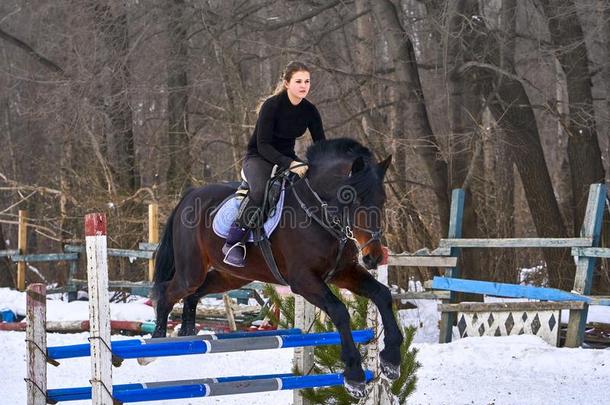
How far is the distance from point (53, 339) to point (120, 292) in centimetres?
705

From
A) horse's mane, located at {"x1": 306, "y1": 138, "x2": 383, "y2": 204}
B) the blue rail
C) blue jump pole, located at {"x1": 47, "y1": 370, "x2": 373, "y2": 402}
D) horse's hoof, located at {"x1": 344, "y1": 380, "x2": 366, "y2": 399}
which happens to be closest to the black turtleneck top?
horse's mane, located at {"x1": 306, "y1": 138, "x2": 383, "y2": 204}

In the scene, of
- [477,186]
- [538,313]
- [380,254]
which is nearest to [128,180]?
[477,186]

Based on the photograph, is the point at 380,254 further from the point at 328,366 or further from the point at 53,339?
the point at 53,339

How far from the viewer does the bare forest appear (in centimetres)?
1381

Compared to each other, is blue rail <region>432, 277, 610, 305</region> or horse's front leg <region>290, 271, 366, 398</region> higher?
horse's front leg <region>290, 271, 366, 398</region>

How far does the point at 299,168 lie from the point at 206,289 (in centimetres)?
151

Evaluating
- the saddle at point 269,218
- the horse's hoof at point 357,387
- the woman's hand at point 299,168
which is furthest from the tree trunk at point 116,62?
the horse's hoof at point 357,387

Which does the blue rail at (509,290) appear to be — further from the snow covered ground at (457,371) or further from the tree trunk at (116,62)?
the tree trunk at (116,62)

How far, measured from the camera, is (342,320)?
18.8 ft

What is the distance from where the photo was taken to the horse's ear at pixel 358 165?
5.90 metres

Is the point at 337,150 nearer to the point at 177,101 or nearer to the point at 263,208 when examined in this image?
the point at 263,208

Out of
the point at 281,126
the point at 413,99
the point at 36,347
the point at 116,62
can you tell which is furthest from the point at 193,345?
the point at 116,62

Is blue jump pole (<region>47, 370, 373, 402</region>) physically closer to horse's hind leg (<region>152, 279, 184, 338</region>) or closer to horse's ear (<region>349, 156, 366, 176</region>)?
horse's hind leg (<region>152, 279, 184, 338</region>)

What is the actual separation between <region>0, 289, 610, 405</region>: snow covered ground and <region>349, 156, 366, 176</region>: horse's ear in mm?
2985
